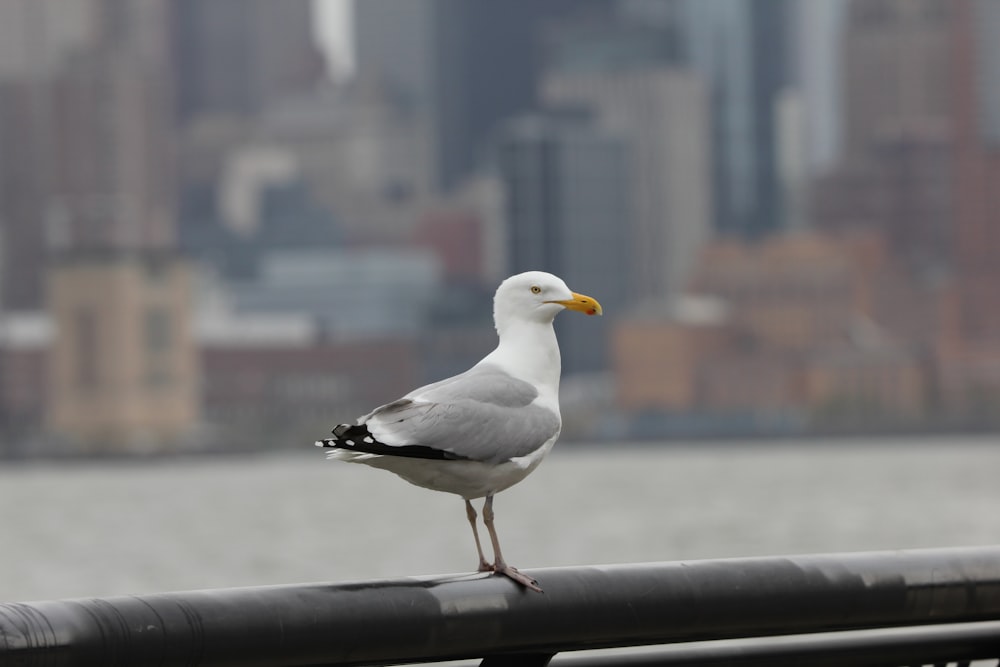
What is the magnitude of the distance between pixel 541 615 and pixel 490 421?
0.58 meters

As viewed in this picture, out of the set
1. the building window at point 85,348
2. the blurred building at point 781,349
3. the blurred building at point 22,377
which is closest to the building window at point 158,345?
the building window at point 85,348

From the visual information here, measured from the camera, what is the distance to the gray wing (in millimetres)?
3287

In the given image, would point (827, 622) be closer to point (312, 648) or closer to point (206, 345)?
point (312, 648)

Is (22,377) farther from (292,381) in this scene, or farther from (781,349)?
(781,349)

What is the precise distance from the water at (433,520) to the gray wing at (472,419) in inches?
466

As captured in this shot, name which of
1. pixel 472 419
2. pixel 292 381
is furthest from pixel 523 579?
pixel 292 381

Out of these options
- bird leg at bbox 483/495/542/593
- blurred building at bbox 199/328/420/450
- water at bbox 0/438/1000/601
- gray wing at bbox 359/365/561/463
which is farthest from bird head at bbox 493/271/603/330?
blurred building at bbox 199/328/420/450

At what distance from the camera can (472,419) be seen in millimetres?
3396

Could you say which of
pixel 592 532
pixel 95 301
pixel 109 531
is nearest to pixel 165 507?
pixel 109 531

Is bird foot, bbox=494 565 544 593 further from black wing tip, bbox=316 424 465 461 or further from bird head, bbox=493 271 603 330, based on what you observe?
bird head, bbox=493 271 603 330

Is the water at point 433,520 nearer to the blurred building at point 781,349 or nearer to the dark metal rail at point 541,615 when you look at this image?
the dark metal rail at point 541,615

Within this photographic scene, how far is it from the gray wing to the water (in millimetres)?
11844

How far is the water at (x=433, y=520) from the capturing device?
44656mm

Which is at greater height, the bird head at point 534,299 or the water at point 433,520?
the bird head at point 534,299
